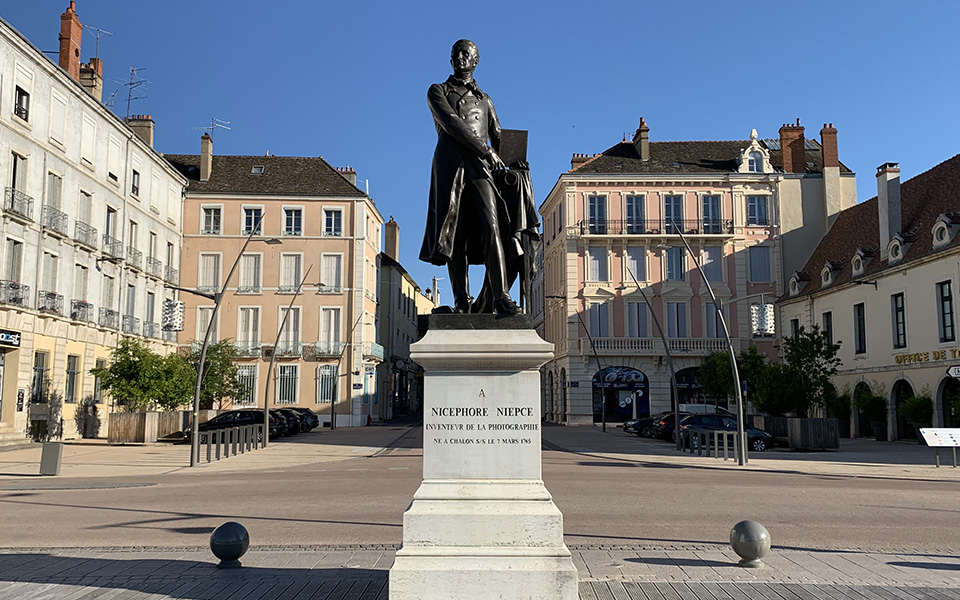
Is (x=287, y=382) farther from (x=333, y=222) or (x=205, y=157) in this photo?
(x=205, y=157)

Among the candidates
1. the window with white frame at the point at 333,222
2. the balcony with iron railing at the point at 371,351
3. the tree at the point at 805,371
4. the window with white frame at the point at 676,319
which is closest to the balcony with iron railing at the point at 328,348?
the balcony with iron railing at the point at 371,351

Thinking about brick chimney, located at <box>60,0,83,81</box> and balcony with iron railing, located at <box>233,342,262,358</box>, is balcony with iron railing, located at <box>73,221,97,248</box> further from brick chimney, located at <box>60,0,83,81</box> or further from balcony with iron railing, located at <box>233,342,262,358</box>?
balcony with iron railing, located at <box>233,342,262,358</box>

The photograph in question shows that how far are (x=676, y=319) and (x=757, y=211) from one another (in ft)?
28.1

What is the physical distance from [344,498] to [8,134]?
74.3ft

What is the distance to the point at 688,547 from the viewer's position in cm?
908

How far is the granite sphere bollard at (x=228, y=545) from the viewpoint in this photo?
295 inches

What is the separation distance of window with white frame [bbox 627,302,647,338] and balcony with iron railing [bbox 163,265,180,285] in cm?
2660

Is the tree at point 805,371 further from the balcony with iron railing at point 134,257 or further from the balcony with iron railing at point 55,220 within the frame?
the balcony with iron railing at point 134,257

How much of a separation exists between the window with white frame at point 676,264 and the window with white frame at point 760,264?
424cm

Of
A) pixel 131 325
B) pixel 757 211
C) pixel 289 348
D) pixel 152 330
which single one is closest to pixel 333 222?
pixel 289 348

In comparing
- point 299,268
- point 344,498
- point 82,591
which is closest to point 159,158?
point 299,268

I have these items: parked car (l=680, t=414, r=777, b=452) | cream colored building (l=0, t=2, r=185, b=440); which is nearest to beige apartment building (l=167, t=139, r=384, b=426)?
cream colored building (l=0, t=2, r=185, b=440)

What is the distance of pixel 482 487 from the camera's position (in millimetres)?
6078

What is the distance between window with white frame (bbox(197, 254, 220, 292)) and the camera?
49906mm
